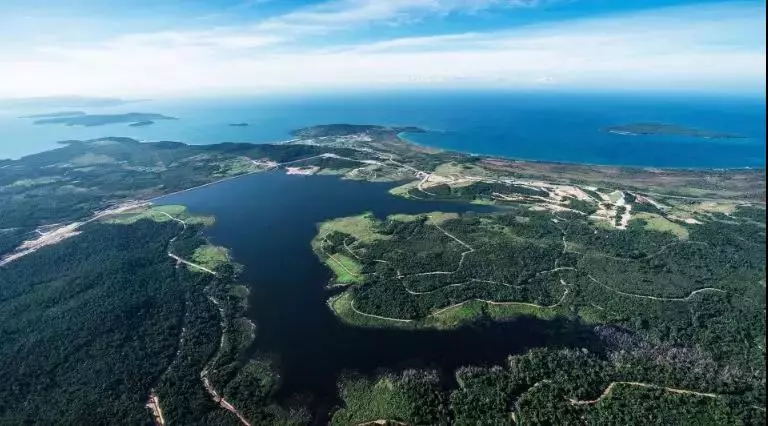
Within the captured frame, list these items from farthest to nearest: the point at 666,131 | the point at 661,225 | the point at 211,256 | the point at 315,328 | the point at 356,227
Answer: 1. the point at 666,131
2. the point at 356,227
3. the point at 661,225
4. the point at 211,256
5. the point at 315,328

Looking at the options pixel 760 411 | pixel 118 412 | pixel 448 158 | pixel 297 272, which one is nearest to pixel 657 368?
pixel 760 411

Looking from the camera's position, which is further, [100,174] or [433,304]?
[100,174]

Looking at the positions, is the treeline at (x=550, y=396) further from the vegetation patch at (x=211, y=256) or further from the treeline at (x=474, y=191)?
the treeline at (x=474, y=191)

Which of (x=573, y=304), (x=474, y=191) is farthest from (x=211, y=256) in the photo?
(x=474, y=191)

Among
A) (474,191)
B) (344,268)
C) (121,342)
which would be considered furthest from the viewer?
(474,191)

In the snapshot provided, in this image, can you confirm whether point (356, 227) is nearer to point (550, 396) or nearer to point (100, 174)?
point (550, 396)

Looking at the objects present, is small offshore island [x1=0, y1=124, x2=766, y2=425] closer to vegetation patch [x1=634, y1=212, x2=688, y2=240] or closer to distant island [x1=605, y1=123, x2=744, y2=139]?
vegetation patch [x1=634, y1=212, x2=688, y2=240]
